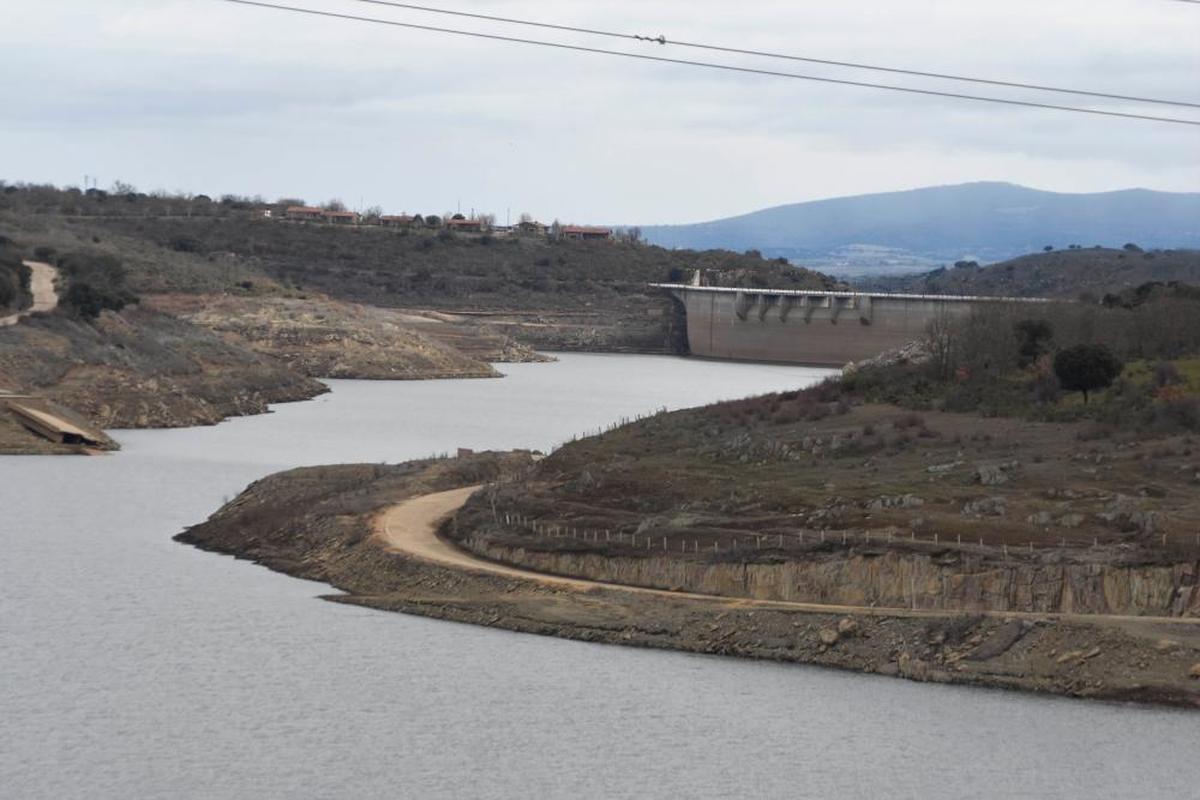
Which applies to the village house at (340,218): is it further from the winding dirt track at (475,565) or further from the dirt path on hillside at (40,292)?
the winding dirt track at (475,565)

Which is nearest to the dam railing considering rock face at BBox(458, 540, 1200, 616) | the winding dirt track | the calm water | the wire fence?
the winding dirt track

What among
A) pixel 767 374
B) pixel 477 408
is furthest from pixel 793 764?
pixel 767 374

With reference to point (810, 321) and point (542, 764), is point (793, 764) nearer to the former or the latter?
point (542, 764)

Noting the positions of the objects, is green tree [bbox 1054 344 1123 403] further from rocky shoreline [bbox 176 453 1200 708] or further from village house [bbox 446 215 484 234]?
village house [bbox 446 215 484 234]

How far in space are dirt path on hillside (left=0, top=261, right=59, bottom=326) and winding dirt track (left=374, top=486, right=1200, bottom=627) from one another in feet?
127

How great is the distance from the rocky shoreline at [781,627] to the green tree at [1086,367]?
14593mm

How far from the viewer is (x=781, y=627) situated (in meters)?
34.3

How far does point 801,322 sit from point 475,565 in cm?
9904

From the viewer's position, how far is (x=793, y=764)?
27.8 metres

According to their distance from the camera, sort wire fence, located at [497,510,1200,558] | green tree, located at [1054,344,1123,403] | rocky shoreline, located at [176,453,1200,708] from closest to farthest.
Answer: rocky shoreline, located at [176,453,1200,708] → wire fence, located at [497,510,1200,558] → green tree, located at [1054,344,1123,403]

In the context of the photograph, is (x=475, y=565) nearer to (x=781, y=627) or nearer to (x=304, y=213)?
(x=781, y=627)

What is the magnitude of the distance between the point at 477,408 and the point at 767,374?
36.9 meters

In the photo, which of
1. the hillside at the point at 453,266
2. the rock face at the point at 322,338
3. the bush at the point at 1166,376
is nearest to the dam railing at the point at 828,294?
the hillside at the point at 453,266

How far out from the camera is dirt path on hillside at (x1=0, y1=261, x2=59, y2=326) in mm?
83312
